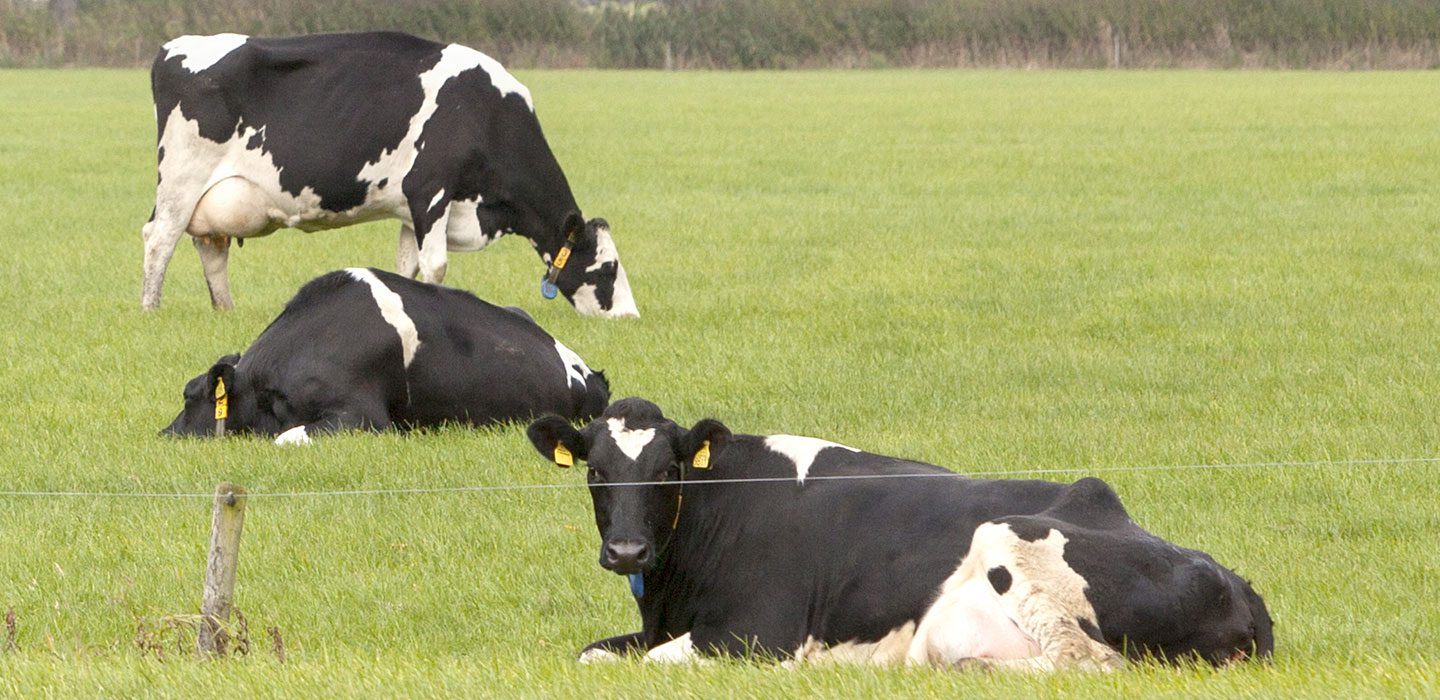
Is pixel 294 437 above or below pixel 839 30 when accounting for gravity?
above

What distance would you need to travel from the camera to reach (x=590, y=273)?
16281mm

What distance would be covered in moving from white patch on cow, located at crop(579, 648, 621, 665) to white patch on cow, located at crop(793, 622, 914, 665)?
0.63 meters

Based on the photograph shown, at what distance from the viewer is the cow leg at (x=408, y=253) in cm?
1673

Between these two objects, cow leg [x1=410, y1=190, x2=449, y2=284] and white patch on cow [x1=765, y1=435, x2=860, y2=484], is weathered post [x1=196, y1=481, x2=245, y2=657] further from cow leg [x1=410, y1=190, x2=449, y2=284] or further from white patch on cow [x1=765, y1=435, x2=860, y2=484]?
cow leg [x1=410, y1=190, x2=449, y2=284]

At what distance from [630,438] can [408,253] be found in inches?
404

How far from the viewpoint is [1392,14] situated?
72375 millimetres

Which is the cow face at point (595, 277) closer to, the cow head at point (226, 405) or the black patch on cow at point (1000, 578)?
the cow head at point (226, 405)

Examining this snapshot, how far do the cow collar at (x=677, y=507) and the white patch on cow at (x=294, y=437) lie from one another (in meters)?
4.21

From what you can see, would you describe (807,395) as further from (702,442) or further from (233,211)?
(233,211)

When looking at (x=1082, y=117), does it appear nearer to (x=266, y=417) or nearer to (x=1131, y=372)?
(x=1131, y=372)

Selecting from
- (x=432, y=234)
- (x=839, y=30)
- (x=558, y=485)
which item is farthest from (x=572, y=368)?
(x=839, y=30)

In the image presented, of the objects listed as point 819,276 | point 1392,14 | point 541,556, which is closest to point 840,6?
point 1392,14

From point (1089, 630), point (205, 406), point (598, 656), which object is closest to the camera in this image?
point (1089, 630)

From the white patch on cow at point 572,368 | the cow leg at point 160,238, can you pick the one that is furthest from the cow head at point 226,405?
the cow leg at point 160,238
